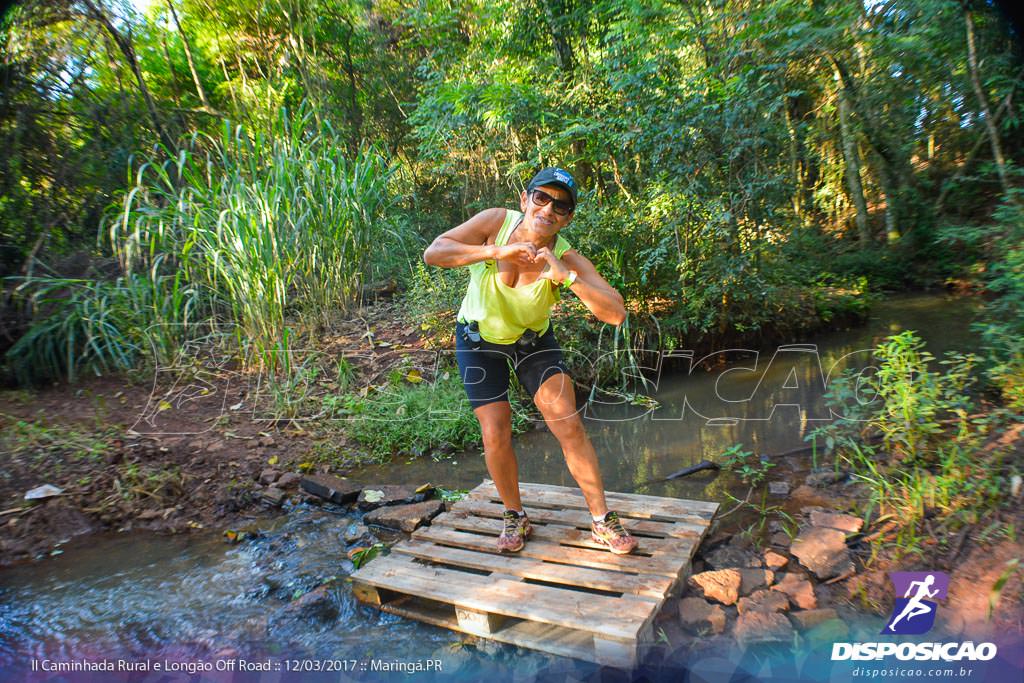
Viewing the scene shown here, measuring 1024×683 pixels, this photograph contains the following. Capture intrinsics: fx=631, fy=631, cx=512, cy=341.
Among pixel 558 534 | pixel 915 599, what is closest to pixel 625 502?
pixel 558 534

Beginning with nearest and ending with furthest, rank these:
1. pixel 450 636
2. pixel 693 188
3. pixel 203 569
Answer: pixel 450 636 < pixel 203 569 < pixel 693 188

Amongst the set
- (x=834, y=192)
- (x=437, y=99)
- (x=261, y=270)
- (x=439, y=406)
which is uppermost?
(x=437, y=99)

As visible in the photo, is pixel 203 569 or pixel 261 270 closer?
pixel 203 569

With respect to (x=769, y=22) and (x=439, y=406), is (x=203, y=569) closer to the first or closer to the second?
(x=439, y=406)

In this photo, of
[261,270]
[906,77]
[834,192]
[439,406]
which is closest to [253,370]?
[261,270]

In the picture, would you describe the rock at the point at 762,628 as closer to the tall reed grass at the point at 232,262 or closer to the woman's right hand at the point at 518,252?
the woman's right hand at the point at 518,252

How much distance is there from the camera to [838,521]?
2779mm

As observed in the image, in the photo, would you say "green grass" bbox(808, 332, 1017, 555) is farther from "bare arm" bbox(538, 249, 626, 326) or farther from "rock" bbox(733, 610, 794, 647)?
"bare arm" bbox(538, 249, 626, 326)

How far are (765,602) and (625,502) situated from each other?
0.93 metres

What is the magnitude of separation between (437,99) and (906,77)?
6392mm

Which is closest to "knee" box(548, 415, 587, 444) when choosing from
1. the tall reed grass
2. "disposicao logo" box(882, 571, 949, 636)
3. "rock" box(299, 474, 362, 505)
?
"disposicao logo" box(882, 571, 949, 636)

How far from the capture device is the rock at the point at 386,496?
12.4 feet

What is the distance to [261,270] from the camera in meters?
4.87

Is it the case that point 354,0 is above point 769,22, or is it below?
above
